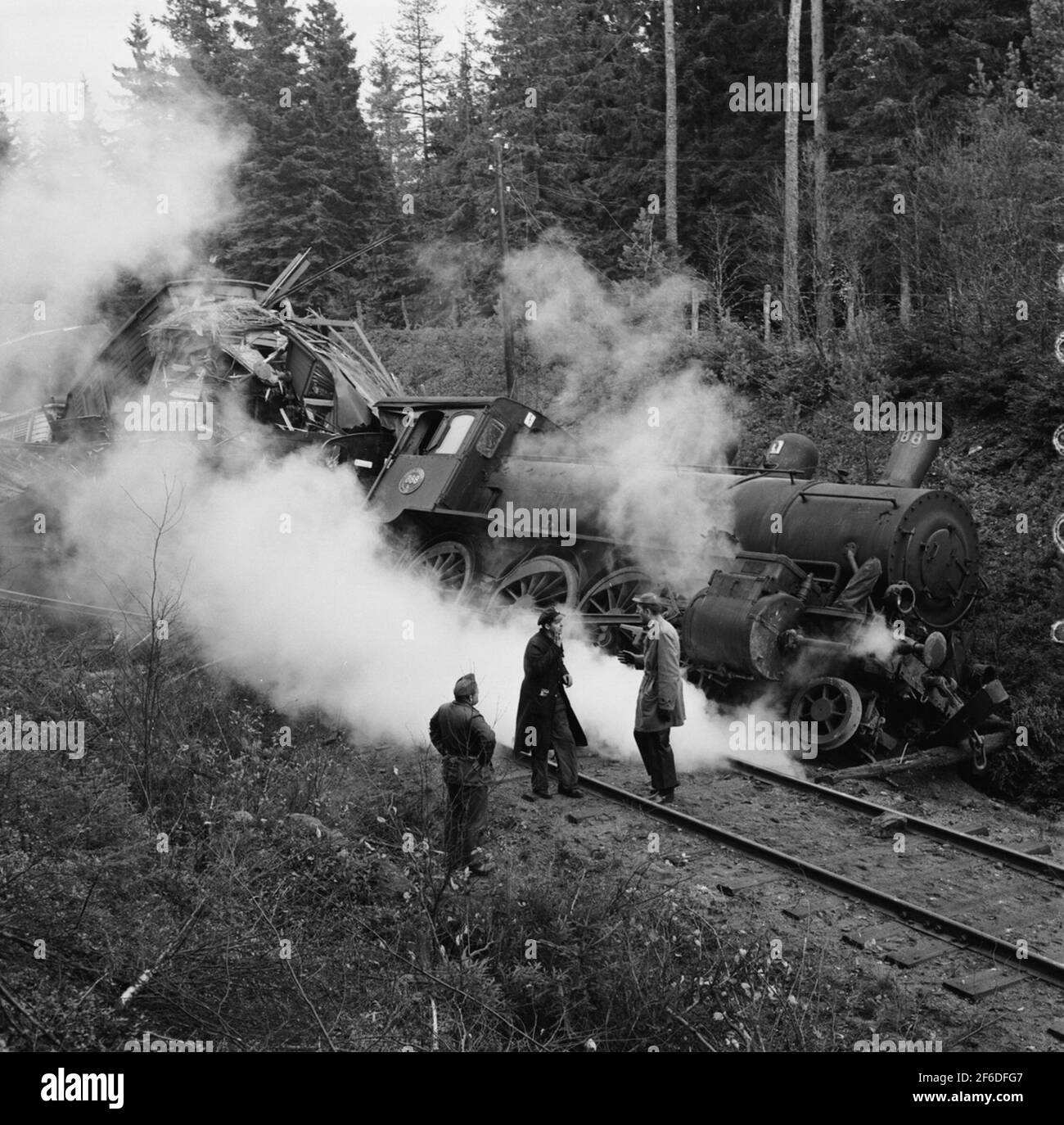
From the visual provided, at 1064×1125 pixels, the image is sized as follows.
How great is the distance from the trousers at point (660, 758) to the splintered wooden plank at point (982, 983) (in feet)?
9.65

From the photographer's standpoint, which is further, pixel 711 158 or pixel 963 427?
pixel 711 158

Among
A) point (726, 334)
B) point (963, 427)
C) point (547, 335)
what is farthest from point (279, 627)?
point (547, 335)

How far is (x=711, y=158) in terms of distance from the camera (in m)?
27.7

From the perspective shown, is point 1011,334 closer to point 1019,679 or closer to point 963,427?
point 963,427

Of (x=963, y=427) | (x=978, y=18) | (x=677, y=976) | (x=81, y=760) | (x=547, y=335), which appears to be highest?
(x=978, y=18)

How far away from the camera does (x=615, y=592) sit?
1159 centimetres

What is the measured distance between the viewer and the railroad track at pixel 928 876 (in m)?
6.20

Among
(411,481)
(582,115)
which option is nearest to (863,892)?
(411,481)

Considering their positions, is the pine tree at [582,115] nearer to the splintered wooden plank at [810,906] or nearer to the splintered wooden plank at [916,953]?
the splintered wooden plank at [810,906]

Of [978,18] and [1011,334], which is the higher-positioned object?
[978,18]

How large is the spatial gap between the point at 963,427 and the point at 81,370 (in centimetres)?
1274

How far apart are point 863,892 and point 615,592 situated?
5.18 meters

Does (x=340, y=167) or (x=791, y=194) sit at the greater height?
(x=340, y=167)

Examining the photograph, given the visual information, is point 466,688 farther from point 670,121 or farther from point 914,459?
point 670,121
